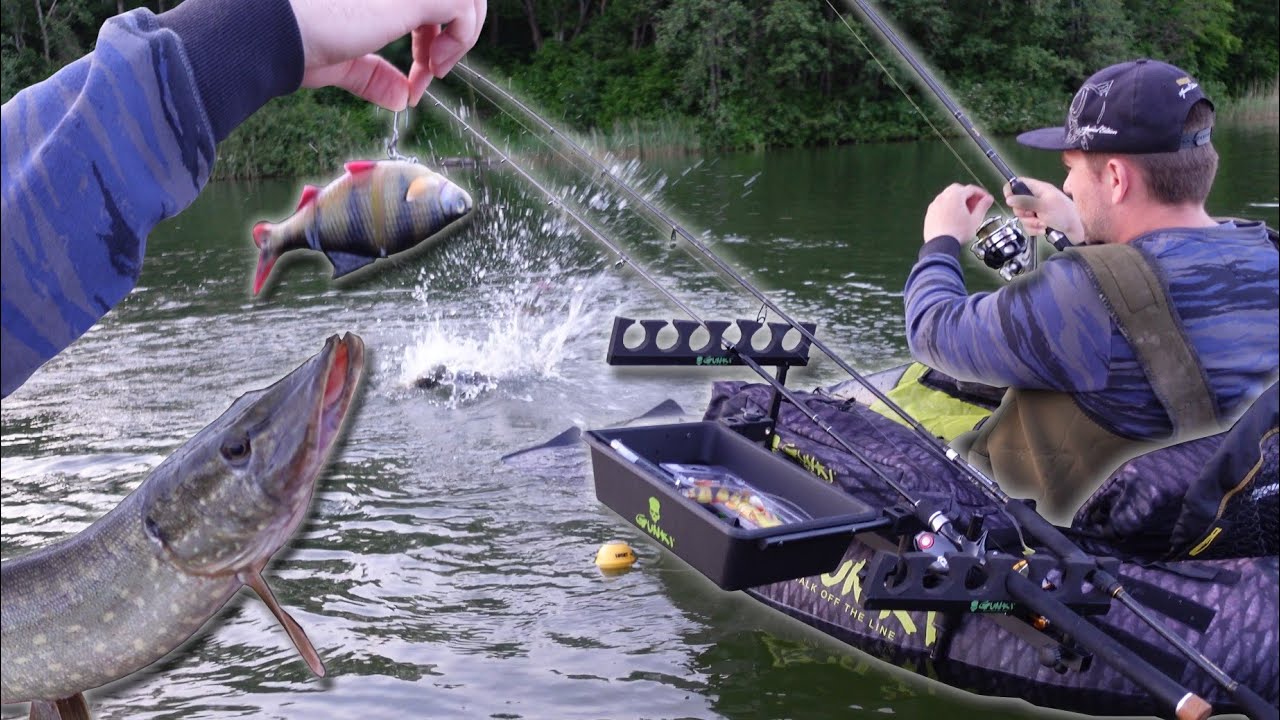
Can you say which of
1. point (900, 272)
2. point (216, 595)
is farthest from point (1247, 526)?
point (900, 272)

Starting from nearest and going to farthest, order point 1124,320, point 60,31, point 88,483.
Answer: point 1124,320 < point 88,483 < point 60,31

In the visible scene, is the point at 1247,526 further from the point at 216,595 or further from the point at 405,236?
the point at 216,595

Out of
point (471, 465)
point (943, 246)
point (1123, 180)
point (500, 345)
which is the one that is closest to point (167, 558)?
point (1123, 180)

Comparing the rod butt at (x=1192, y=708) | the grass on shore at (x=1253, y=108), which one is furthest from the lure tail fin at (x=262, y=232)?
the grass on shore at (x=1253, y=108)

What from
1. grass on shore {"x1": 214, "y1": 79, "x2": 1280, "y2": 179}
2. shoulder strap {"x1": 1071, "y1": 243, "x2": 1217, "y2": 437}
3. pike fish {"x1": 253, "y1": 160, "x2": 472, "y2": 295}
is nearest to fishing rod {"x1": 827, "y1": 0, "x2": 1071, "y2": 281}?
shoulder strap {"x1": 1071, "y1": 243, "x2": 1217, "y2": 437}

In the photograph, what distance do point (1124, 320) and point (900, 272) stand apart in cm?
844

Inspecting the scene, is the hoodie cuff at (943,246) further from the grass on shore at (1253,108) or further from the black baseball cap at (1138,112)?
the grass on shore at (1253,108)

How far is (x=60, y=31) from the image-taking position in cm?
748

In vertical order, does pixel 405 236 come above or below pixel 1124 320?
above

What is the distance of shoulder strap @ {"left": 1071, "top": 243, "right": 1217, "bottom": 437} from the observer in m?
3.37

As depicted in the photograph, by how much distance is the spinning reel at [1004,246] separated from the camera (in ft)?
14.3

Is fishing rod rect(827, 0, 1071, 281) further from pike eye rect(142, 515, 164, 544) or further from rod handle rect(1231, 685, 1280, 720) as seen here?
pike eye rect(142, 515, 164, 544)

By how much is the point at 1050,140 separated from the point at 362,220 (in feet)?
9.46

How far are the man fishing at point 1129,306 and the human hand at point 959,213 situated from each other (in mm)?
245
